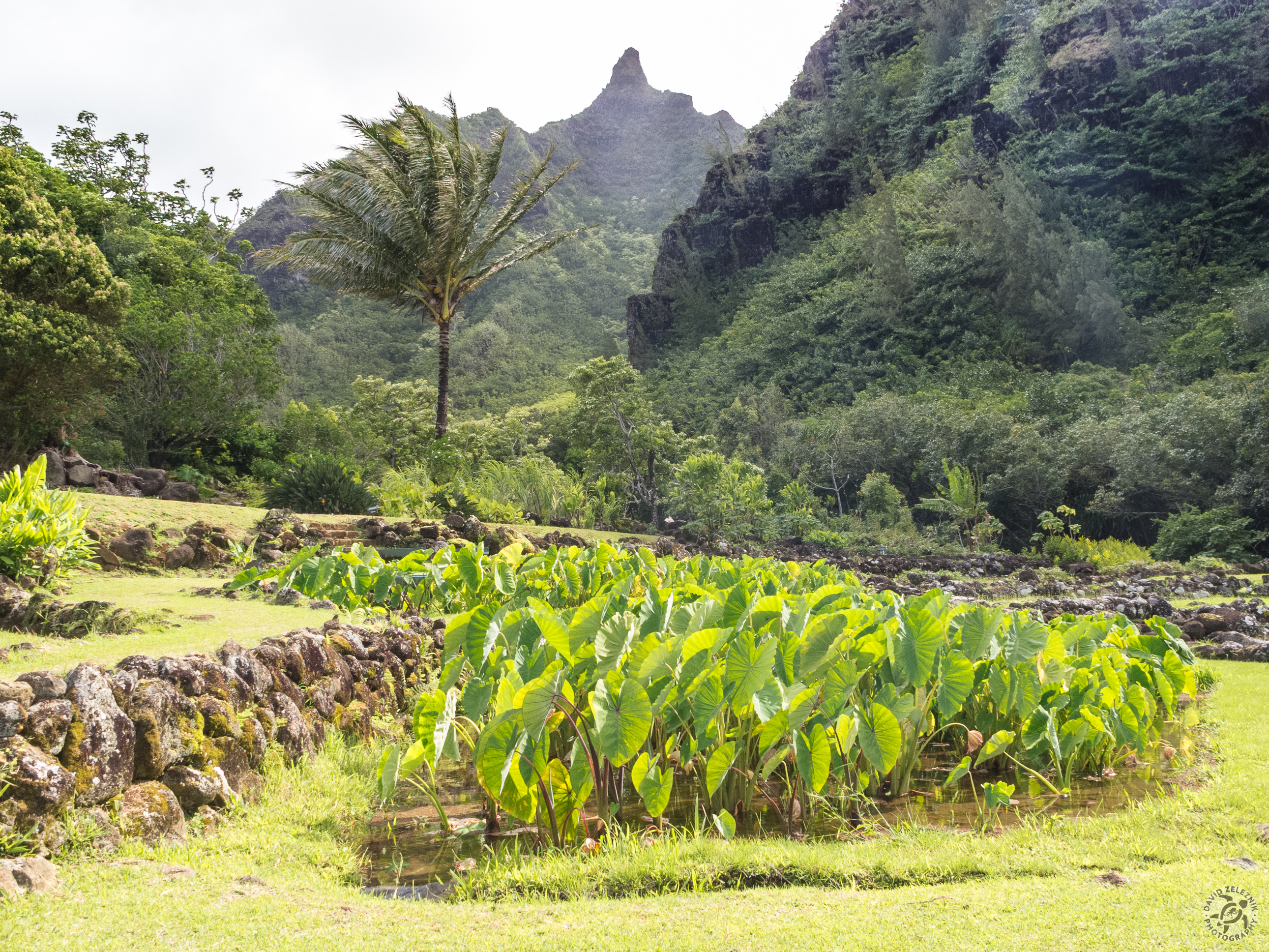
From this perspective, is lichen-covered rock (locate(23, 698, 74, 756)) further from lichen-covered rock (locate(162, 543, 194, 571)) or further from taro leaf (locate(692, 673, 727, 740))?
Result: lichen-covered rock (locate(162, 543, 194, 571))

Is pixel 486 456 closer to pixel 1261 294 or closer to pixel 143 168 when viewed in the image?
pixel 143 168

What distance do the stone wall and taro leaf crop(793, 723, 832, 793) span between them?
2075 millimetres

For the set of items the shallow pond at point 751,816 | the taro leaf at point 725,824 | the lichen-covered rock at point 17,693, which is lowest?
the shallow pond at point 751,816

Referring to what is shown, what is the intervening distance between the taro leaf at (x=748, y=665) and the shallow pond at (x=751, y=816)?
46 centimetres

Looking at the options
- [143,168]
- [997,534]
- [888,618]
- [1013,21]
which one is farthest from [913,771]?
[1013,21]

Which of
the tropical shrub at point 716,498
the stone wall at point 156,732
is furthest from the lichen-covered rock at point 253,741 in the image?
the tropical shrub at point 716,498

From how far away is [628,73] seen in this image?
93125mm

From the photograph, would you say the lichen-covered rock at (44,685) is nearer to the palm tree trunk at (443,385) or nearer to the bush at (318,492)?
the bush at (318,492)

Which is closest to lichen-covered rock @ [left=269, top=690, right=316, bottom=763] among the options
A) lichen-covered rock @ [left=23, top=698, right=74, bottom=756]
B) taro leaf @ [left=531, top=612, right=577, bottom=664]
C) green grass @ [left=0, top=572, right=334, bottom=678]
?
green grass @ [left=0, top=572, right=334, bottom=678]

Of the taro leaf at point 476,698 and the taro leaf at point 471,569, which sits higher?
the taro leaf at point 471,569

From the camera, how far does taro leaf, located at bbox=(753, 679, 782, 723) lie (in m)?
2.58

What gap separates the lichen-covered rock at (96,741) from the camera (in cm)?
226

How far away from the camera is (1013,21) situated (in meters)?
33.1

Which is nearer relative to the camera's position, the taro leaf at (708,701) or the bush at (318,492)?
the taro leaf at (708,701)
